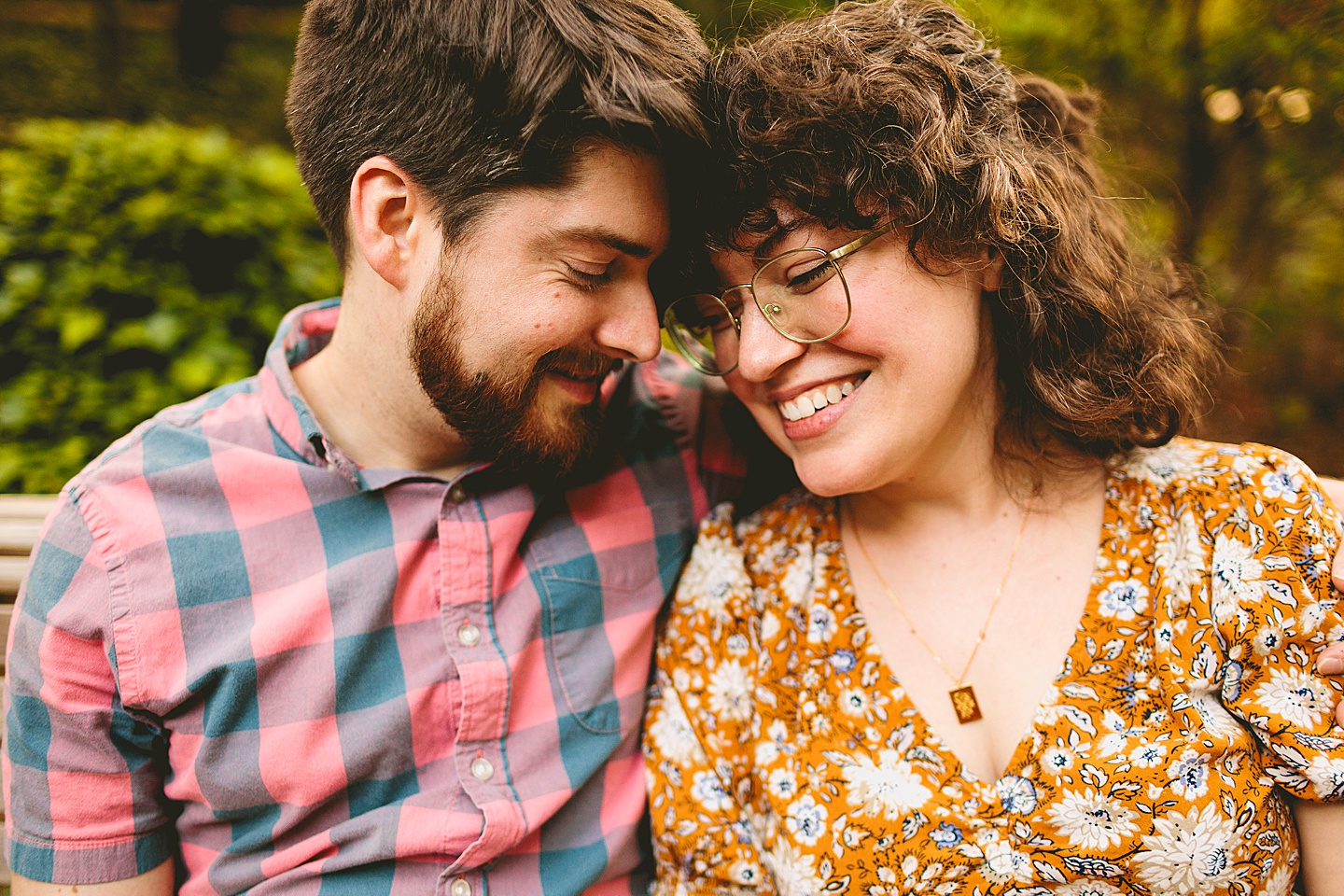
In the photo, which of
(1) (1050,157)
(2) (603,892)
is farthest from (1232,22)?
(2) (603,892)

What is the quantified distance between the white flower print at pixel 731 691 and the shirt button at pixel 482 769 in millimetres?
430

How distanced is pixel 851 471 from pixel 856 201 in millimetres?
469

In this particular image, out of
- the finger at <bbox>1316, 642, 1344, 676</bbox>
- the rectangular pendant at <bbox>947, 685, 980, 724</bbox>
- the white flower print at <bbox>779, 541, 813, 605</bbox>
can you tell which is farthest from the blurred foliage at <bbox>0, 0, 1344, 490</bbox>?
the rectangular pendant at <bbox>947, 685, 980, 724</bbox>

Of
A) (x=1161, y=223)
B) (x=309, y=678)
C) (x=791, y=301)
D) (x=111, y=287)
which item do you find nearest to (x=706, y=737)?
(x=309, y=678)

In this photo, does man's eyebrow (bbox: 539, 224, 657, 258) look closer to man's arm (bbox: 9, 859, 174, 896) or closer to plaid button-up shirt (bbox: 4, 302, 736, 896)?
plaid button-up shirt (bbox: 4, 302, 736, 896)

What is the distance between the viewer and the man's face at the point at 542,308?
1581 mm

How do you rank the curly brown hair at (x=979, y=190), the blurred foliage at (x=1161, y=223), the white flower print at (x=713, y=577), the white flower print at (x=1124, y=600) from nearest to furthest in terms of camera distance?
1. the curly brown hair at (x=979, y=190)
2. the white flower print at (x=1124, y=600)
3. the white flower print at (x=713, y=577)
4. the blurred foliage at (x=1161, y=223)

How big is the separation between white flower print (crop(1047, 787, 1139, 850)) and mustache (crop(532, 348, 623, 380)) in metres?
1.12

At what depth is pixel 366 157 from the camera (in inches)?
67.4

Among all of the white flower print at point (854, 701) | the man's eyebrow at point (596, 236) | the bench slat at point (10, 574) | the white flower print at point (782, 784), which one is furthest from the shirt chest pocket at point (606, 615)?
the bench slat at point (10, 574)

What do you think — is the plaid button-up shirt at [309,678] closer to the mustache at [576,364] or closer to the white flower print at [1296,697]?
the mustache at [576,364]

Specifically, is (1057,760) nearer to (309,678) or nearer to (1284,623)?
(1284,623)

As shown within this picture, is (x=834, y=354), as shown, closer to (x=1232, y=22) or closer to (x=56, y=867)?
(x=56, y=867)

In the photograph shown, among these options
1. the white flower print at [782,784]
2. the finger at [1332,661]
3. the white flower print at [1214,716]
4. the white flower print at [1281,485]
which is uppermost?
the white flower print at [1281,485]
